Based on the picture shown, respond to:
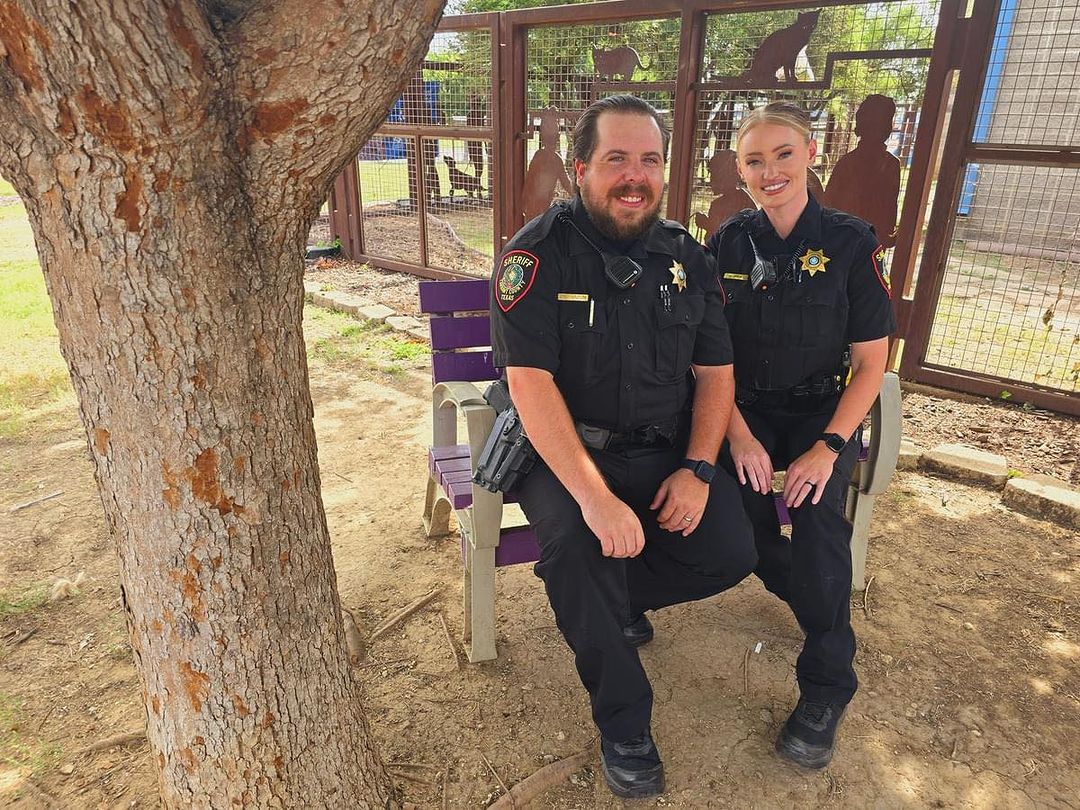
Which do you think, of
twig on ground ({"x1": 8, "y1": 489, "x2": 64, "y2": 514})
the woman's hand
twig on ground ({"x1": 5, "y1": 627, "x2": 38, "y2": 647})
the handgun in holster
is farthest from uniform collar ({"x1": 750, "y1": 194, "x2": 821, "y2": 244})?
twig on ground ({"x1": 8, "y1": 489, "x2": 64, "y2": 514})

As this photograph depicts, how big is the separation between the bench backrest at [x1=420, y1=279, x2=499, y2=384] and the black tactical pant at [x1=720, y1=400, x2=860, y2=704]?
3.50ft

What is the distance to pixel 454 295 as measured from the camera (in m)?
3.04

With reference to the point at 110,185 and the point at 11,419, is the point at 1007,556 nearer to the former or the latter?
the point at 110,185

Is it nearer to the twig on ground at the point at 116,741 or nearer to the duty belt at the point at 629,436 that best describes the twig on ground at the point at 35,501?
the twig on ground at the point at 116,741

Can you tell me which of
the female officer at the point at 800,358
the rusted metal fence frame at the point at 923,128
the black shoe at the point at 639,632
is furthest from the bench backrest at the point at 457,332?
the rusted metal fence frame at the point at 923,128

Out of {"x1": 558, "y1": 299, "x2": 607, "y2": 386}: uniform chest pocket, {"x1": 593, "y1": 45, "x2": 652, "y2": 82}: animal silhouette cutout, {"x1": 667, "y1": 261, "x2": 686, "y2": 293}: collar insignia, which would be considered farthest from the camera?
{"x1": 593, "y1": 45, "x2": 652, "y2": 82}: animal silhouette cutout

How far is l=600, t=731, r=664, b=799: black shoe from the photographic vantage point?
1952 mm

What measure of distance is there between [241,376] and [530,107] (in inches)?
196

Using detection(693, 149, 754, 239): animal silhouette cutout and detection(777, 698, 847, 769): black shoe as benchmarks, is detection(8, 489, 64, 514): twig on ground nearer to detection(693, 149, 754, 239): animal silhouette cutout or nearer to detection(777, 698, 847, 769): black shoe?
detection(777, 698, 847, 769): black shoe

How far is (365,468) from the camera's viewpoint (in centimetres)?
385

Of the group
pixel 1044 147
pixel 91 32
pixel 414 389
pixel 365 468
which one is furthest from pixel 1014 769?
pixel 414 389

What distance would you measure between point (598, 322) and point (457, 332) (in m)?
0.95

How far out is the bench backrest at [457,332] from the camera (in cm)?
295

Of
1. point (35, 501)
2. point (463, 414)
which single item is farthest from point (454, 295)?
point (35, 501)
